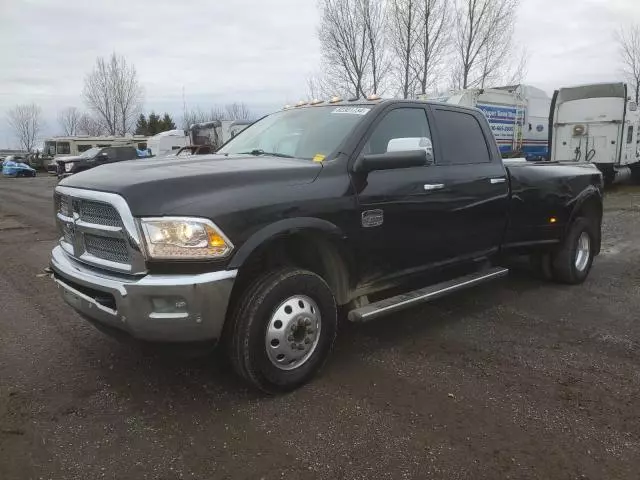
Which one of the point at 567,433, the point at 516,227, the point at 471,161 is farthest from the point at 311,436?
the point at 516,227

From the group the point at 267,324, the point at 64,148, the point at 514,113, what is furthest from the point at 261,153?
the point at 64,148

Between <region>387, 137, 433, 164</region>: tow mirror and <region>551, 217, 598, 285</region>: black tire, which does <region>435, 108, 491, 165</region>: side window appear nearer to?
<region>387, 137, 433, 164</region>: tow mirror

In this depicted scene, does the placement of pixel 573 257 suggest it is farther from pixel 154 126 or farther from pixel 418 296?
pixel 154 126

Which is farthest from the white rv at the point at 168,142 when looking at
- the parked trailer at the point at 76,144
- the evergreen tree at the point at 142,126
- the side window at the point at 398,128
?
the evergreen tree at the point at 142,126

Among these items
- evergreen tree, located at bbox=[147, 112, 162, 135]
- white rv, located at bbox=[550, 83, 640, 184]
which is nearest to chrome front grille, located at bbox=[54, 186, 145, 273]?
white rv, located at bbox=[550, 83, 640, 184]

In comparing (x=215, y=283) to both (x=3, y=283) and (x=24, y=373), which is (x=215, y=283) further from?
(x=3, y=283)

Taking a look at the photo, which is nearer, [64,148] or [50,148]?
[64,148]

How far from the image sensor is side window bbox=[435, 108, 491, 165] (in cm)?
448

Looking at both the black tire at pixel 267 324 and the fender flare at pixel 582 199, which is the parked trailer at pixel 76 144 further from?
the black tire at pixel 267 324

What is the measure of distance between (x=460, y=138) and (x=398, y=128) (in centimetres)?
84

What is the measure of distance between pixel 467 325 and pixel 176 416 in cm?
264

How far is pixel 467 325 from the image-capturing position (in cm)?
461

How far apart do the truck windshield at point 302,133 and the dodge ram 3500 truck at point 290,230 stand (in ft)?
0.05

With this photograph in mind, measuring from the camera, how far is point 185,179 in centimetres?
296
